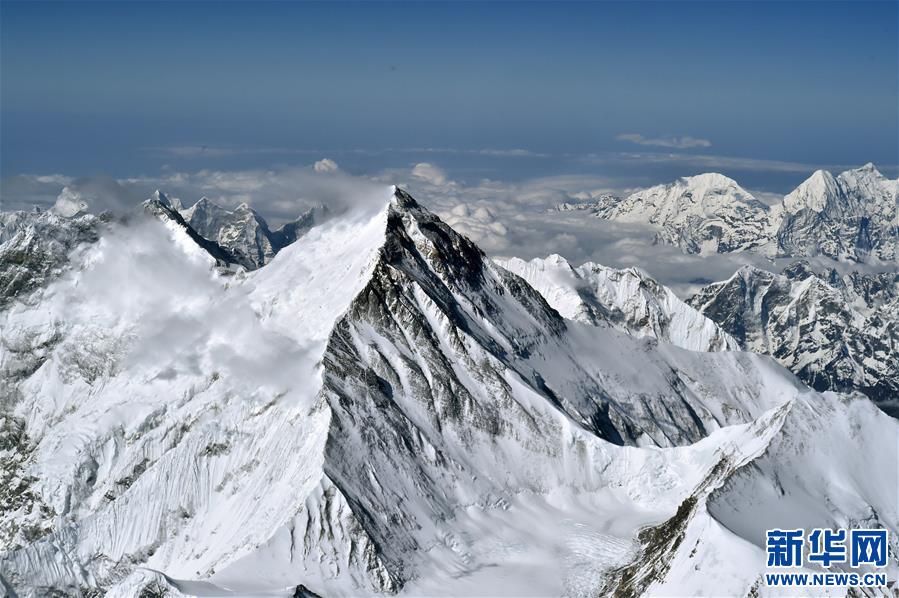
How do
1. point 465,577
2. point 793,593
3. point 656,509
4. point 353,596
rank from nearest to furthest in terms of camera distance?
point 793,593 → point 353,596 → point 465,577 → point 656,509

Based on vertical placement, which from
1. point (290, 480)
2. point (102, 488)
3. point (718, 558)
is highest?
point (718, 558)

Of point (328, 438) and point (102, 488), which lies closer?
point (328, 438)

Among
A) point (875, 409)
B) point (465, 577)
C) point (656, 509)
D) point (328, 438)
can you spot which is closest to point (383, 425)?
point (328, 438)

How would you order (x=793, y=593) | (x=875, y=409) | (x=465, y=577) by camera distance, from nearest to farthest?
(x=793, y=593) < (x=465, y=577) < (x=875, y=409)

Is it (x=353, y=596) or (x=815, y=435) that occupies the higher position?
(x=815, y=435)

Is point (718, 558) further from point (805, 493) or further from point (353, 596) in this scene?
point (353, 596)

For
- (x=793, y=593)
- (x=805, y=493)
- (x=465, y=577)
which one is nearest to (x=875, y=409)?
(x=805, y=493)

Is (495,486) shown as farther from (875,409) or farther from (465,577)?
(875,409)

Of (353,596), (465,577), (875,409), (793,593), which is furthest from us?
(875,409)

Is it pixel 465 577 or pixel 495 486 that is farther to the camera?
pixel 495 486
